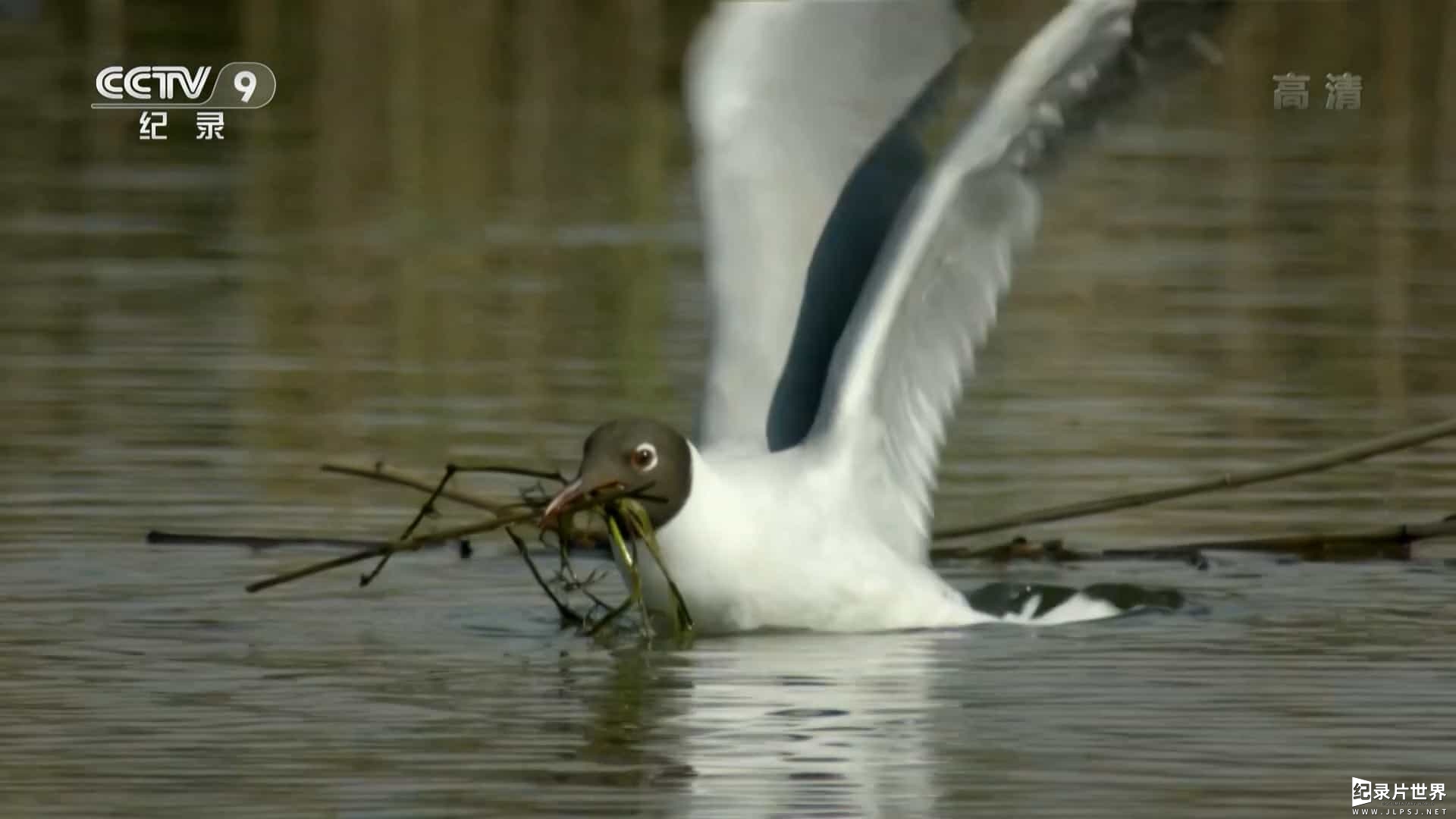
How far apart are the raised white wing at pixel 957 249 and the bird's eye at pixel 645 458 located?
0.66 metres

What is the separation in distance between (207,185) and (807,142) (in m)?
12.3

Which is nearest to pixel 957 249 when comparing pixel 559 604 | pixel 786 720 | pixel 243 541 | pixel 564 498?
pixel 564 498

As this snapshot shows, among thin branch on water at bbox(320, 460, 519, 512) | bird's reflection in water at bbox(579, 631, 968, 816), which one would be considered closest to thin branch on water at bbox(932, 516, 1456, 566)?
bird's reflection in water at bbox(579, 631, 968, 816)

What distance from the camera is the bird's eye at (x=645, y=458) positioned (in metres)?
10.3

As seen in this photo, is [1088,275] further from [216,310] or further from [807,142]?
[807,142]

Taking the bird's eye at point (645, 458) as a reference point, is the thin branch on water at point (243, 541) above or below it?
below

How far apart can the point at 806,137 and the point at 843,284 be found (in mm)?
468

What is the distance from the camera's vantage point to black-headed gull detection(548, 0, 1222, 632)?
10359mm

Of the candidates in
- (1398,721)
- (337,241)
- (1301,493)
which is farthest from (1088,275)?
(1398,721)

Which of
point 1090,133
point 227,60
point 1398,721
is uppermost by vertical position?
point 227,60

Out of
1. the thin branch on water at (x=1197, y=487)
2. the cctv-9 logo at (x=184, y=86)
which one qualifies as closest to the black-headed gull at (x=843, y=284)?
the thin branch on water at (x=1197, y=487)

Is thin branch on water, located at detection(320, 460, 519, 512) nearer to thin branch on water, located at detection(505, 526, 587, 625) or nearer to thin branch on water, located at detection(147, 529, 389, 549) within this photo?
thin branch on water, located at detection(505, 526, 587, 625)

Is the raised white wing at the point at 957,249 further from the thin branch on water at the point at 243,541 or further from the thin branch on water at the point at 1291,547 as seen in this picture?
the thin branch on water at the point at 243,541

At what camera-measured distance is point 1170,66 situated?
10.4 meters
